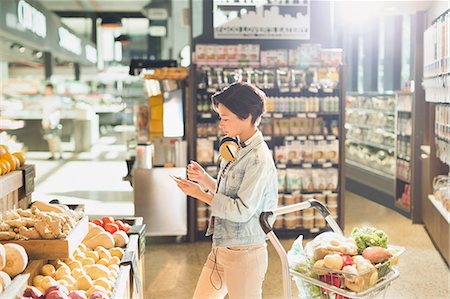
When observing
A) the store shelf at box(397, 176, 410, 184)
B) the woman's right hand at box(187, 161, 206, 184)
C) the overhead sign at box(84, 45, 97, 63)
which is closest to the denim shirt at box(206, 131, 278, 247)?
the woman's right hand at box(187, 161, 206, 184)

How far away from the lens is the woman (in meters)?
3.21

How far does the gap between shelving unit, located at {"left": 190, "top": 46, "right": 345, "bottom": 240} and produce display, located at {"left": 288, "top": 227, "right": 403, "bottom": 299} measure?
13.2 feet

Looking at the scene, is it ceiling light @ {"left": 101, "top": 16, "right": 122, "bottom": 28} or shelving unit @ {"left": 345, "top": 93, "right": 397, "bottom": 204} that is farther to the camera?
ceiling light @ {"left": 101, "top": 16, "right": 122, "bottom": 28}

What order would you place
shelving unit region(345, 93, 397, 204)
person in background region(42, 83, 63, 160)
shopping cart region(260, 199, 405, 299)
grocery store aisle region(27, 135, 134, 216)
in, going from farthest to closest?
1. person in background region(42, 83, 63, 160)
2. grocery store aisle region(27, 135, 134, 216)
3. shelving unit region(345, 93, 397, 204)
4. shopping cart region(260, 199, 405, 299)

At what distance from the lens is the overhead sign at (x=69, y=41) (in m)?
18.7

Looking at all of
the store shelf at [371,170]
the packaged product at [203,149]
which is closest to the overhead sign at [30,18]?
the packaged product at [203,149]

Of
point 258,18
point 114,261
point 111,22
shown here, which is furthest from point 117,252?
point 111,22

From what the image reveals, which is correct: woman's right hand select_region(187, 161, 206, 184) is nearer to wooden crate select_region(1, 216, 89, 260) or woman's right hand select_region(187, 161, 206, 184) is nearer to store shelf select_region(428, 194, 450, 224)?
wooden crate select_region(1, 216, 89, 260)

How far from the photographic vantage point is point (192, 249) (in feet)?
23.0

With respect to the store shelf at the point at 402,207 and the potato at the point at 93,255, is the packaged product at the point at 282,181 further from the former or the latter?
the potato at the point at 93,255

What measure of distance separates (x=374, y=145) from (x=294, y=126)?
3391 mm

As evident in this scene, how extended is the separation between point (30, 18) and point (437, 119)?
8397 millimetres

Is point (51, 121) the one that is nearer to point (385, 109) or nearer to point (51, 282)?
point (385, 109)

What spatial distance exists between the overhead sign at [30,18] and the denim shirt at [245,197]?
926 centimetres
